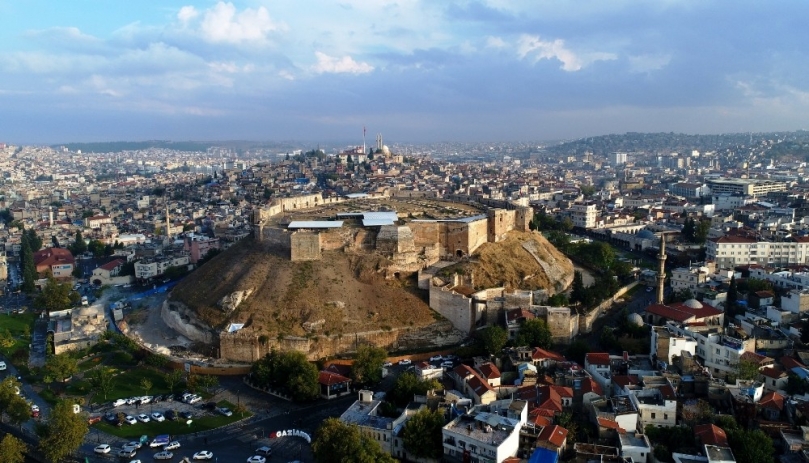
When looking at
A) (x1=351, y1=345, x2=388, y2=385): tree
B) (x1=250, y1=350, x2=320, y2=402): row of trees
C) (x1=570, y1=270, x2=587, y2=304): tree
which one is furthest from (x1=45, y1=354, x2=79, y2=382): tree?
(x1=570, y1=270, x2=587, y2=304): tree

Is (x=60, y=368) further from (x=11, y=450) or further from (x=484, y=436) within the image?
(x=484, y=436)

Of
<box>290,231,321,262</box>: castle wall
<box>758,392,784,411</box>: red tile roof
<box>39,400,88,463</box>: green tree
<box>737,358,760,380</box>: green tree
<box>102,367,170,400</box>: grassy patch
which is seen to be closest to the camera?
<box>758,392,784,411</box>: red tile roof

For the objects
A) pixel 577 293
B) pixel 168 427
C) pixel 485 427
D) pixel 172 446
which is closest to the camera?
pixel 485 427

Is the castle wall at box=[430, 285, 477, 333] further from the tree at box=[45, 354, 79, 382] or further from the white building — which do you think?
the tree at box=[45, 354, 79, 382]

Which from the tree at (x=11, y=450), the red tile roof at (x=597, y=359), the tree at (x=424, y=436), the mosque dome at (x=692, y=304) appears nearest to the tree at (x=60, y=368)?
the tree at (x=11, y=450)

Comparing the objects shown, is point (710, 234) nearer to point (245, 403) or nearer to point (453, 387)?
point (453, 387)

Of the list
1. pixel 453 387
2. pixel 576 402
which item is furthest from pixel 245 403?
pixel 576 402

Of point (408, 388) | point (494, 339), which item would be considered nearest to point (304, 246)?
point (494, 339)
